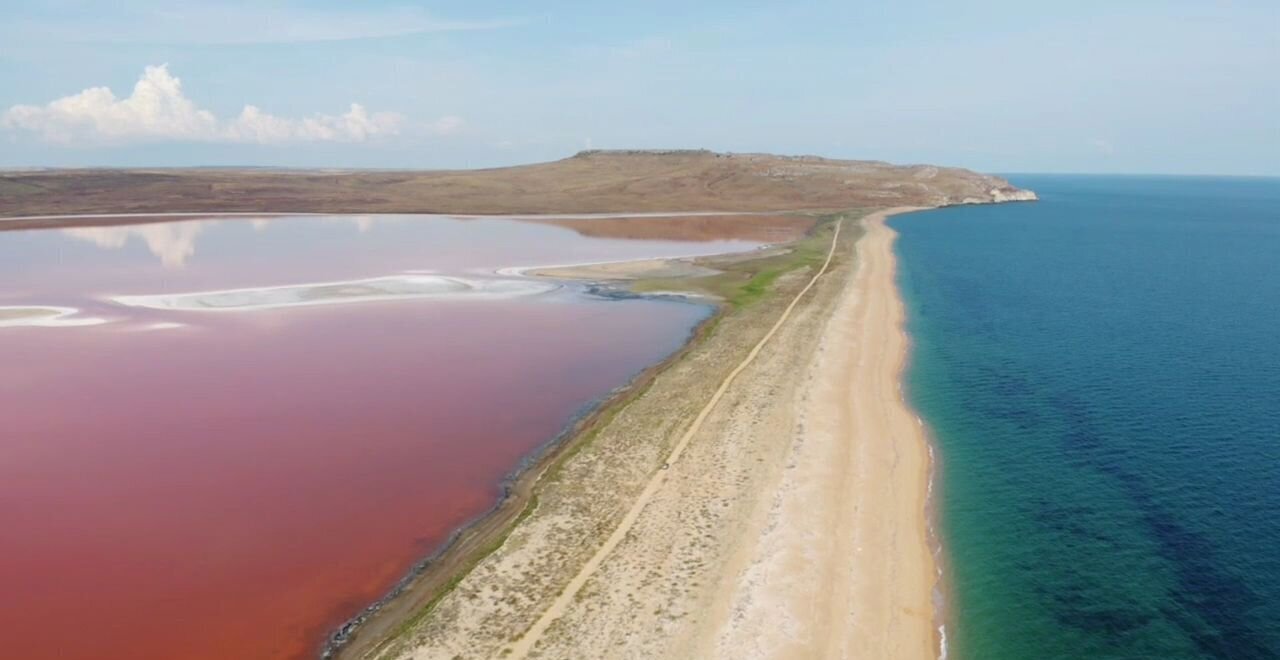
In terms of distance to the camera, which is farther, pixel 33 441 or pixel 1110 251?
pixel 1110 251

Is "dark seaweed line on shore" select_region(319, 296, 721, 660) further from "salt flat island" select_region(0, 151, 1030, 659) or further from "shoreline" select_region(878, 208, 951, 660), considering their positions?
"shoreline" select_region(878, 208, 951, 660)

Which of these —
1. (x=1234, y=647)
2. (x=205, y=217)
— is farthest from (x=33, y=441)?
(x=205, y=217)

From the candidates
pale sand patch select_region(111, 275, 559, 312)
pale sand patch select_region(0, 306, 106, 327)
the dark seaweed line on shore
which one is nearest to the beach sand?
the dark seaweed line on shore

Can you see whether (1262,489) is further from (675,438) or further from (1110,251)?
(1110,251)

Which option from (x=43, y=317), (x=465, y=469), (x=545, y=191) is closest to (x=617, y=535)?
(x=465, y=469)

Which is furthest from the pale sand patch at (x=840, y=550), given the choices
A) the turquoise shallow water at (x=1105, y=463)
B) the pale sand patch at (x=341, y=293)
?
the pale sand patch at (x=341, y=293)
